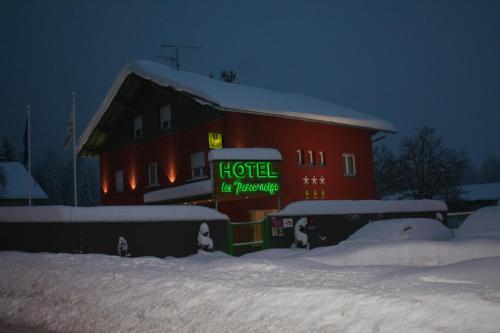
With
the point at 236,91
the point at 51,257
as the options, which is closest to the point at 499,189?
the point at 236,91

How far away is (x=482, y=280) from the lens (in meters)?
6.81

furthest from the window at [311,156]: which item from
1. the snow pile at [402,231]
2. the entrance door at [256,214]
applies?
the snow pile at [402,231]

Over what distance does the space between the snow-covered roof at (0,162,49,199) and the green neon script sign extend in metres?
28.3

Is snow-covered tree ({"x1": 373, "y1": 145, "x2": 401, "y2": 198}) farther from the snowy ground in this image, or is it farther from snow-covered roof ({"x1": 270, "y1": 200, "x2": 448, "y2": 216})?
the snowy ground

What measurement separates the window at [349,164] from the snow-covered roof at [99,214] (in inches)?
470

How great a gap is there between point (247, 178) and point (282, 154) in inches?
162

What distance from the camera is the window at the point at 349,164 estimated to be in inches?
1091

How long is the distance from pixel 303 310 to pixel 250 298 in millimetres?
947

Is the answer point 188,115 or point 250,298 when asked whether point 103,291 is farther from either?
point 188,115

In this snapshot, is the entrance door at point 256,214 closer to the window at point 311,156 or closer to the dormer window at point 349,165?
the window at point 311,156

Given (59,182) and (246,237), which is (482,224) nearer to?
(246,237)

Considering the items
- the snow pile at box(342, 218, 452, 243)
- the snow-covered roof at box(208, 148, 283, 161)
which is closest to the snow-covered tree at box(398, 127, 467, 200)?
the snow-covered roof at box(208, 148, 283, 161)

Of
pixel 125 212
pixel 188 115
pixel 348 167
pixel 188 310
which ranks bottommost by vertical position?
pixel 188 310

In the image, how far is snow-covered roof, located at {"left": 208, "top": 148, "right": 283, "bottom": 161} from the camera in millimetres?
20562
